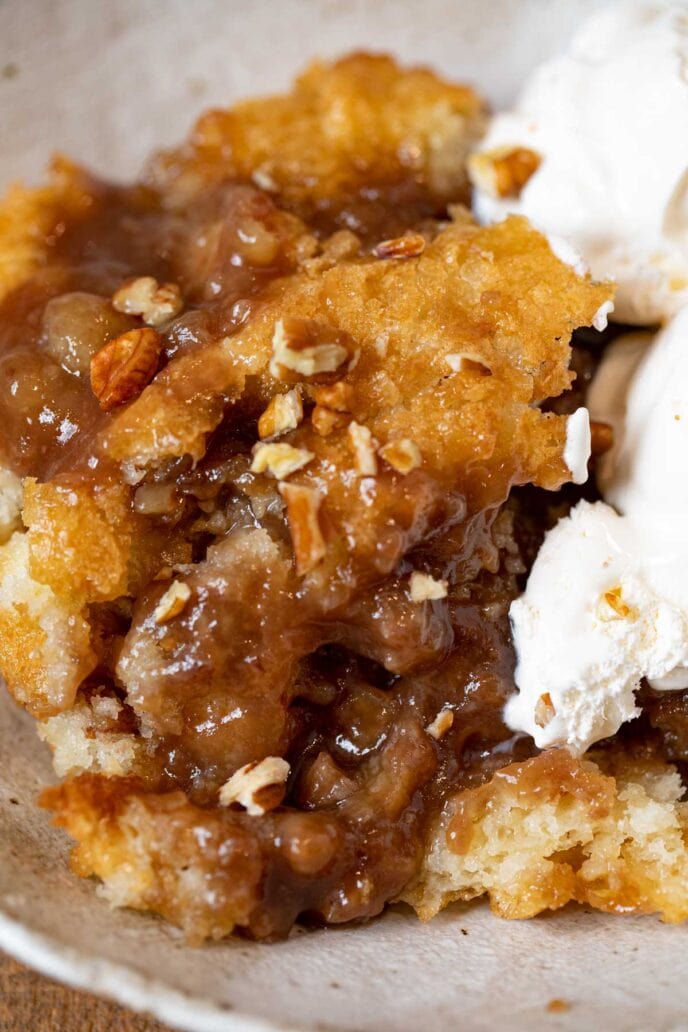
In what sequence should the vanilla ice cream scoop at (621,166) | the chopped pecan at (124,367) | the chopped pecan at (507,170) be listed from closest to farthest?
the chopped pecan at (124,367)
the vanilla ice cream scoop at (621,166)
the chopped pecan at (507,170)

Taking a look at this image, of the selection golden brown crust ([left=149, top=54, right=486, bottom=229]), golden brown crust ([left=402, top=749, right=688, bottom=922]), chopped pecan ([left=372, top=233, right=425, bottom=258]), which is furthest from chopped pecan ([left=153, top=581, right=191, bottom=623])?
golden brown crust ([left=149, top=54, right=486, bottom=229])

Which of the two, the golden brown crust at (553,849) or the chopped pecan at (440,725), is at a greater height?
the chopped pecan at (440,725)

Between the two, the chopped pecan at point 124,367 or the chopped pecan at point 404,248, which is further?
the chopped pecan at point 404,248

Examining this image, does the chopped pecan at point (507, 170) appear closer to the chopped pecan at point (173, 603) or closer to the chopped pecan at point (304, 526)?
the chopped pecan at point (304, 526)

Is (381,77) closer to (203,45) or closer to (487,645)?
(203,45)

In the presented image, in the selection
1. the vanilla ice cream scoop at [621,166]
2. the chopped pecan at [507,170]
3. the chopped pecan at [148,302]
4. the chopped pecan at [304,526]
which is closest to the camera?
the chopped pecan at [304,526]

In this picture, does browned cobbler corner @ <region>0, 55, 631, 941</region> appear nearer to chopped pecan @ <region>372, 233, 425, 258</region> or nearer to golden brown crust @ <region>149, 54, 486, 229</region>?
chopped pecan @ <region>372, 233, 425, 258</region>

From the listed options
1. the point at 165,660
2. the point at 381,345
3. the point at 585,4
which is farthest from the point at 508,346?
the point at 585,4

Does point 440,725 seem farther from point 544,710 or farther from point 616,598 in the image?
point 616,598

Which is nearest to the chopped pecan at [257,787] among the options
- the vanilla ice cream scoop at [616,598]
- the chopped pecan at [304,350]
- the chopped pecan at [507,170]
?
the vanilla ice cream scoop at [616,598]
